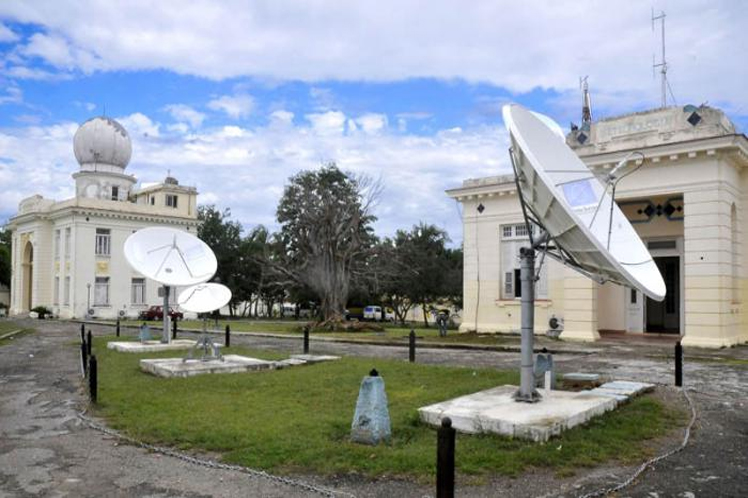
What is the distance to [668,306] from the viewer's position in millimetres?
26312

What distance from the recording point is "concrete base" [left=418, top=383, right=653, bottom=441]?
7805mm

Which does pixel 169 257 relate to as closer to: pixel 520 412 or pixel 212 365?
pixel 212 365

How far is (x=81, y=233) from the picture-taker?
5222cm

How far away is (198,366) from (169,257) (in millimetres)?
7352

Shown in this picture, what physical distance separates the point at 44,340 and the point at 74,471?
77.4ft

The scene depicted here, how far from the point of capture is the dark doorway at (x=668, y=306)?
25047 mm

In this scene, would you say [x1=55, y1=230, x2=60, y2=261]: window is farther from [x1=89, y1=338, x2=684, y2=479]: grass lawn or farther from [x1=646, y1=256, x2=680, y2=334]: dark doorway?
[x1=646, y1=256, x2=680, y2=334]: dark doorway

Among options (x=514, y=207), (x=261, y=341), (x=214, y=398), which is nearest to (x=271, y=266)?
(x=261, y=341)

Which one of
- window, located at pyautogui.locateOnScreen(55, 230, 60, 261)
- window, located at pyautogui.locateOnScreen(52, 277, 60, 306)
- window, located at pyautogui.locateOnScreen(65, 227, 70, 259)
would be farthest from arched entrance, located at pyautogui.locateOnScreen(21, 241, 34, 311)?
window, located at pyautogui.locateOnScreen(65, 227, 70, 259)

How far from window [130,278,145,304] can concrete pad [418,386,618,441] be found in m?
50.1

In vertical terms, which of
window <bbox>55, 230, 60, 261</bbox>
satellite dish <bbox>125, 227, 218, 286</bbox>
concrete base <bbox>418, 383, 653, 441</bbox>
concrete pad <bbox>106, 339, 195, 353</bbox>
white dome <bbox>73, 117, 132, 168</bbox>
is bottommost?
concrete pad <bbox>106, 339, 195, 353</bbox>

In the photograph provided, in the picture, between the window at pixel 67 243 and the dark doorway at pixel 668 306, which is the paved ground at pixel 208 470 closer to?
the dark doorway at pixel 668 306

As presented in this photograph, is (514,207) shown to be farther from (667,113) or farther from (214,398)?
(214,398)

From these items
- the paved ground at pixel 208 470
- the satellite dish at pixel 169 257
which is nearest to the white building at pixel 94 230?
the satellite dish at pixel 169 257
